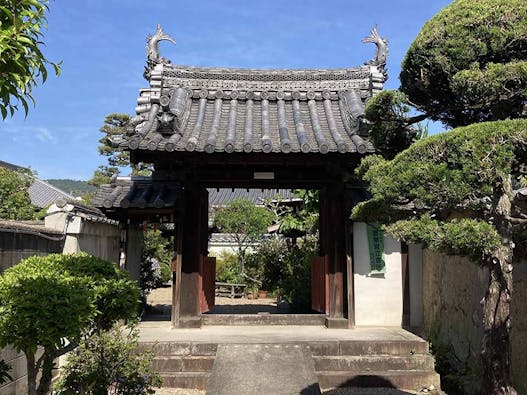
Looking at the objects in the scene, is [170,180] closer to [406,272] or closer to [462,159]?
[406,272]

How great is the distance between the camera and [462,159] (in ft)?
11.2

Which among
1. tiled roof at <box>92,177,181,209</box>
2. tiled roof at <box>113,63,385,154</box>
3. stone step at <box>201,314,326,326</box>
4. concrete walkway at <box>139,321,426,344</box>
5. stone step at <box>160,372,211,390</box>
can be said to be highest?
tiled roof at <box>113,63,385,154</box>

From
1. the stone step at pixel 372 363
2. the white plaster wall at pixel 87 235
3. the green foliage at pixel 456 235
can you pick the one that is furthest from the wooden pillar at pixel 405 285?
the white plaster wall at pixel 87 235

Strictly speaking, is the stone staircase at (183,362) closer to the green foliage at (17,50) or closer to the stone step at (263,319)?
the stone step at (263,319)

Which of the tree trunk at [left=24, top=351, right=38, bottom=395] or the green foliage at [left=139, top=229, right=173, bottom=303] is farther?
the green foliage at [left=139, top=229, right=173, bottom=303]

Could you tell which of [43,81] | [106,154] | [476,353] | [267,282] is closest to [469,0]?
[43,81]

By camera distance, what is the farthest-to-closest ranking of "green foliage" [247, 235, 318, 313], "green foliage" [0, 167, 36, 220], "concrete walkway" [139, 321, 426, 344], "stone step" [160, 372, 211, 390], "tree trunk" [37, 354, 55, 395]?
1. "green foliage" [0, 167, 36, 220]
2. "green foliage" [247, 235, 318, 313]
3. "concrete walkway" [139, 321, 426, 344]
4. "stone step" [160, 372, 211, 390]
5. "tree trunk" [37, 354, 55, 395]

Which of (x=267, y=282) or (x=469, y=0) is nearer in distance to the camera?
(x=469, y=0)

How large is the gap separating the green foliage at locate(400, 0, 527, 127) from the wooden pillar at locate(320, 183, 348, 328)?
4.91 m

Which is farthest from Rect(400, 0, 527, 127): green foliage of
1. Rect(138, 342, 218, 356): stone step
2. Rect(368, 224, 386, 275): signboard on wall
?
Rect(368, 224, 386, 275): signboard on wall

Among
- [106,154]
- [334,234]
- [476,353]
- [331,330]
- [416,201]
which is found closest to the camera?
[416,201]

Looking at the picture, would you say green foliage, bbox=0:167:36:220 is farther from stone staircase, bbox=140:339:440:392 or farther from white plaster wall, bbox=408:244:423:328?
white plaster wall, bbox=408:244:423:328

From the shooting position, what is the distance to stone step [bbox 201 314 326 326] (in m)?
8.87

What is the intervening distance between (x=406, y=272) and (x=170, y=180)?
4.66 meters
